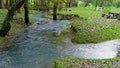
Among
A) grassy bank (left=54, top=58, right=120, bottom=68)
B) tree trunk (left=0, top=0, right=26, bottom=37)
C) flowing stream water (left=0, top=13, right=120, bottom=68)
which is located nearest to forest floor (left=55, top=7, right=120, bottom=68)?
grassy bank (left=54, top=58, right=120, bottom=68)

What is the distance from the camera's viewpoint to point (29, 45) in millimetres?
31031

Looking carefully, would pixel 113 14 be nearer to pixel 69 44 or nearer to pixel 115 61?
pixel 69 44

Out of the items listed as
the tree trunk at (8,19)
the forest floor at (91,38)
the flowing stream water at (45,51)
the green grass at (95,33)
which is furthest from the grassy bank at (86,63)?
the tree trunk at (8,19)

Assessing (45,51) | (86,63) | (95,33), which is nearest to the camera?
(86,63)

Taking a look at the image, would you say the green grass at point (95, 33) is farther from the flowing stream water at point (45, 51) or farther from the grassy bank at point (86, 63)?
the grassy bank at point (86, 63)

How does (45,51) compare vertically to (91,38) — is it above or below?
above

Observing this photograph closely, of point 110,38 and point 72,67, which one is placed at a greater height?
point 72,67

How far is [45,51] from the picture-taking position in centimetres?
2828

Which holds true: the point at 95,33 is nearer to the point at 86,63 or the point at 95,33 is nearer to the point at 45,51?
the point at 45,51

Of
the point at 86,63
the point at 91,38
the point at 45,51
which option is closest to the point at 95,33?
the point at 91,38

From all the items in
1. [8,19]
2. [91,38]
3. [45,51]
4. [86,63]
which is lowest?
[91,38]

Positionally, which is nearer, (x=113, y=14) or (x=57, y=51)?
(x=57, y=51)

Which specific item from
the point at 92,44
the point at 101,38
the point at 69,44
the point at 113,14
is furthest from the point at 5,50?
the point at 113,14

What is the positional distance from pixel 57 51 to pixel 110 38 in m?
9.50
